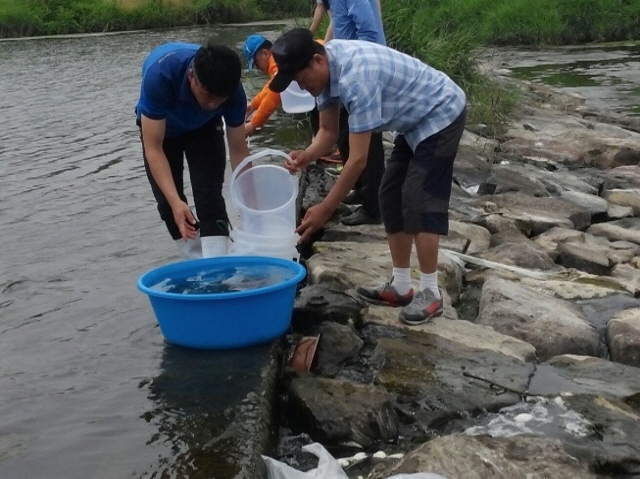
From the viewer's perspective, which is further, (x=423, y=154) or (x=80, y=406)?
(x=423, y=154)

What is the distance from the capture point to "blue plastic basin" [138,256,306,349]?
355 cm

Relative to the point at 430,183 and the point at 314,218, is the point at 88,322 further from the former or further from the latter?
the point at 430,183

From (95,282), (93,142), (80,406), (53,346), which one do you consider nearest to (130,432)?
(80,406)

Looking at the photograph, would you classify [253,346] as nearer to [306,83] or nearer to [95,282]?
[306,83]

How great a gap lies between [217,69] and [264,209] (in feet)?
3.66

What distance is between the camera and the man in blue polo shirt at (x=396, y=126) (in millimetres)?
3793

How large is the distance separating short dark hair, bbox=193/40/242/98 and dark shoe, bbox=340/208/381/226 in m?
2.24

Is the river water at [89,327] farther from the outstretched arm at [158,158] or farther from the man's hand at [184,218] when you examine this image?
the outstretched arm at [158,158]

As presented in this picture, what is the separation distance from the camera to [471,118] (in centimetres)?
1025

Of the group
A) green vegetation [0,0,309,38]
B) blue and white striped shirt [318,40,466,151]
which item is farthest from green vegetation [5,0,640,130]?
blue and white striped shirt [318,40,466,151]

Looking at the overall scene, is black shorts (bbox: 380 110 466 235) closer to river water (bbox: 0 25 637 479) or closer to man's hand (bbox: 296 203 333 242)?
man's hand (bbox: 296 203 333 242)

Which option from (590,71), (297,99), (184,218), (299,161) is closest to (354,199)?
(297,99)

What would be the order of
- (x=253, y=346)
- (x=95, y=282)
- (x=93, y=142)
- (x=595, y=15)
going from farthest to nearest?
(x=595, y=15) → (x=93, y=142) → (x=95, y=282) → (x=253, y=346)

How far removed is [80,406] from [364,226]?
2.66m
